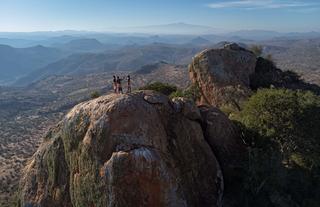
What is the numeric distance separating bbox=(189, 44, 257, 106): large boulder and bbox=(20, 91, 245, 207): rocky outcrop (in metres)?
14.0

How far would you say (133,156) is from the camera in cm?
2036

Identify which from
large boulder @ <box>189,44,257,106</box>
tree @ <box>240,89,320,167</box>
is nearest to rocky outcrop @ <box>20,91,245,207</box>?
tree @ <box>240,89,320,167</box>

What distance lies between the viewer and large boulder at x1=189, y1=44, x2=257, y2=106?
4075 centimetres

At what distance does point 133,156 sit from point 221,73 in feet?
78.2

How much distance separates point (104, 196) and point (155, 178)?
9.77ft

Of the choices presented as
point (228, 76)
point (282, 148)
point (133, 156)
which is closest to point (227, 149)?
point (282, 148)

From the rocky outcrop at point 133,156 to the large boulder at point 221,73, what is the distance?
1402cm

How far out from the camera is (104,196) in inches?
805

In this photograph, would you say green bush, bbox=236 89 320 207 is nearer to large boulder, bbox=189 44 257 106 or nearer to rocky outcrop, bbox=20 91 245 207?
rocky outcrop, bbox=20 91 245 207

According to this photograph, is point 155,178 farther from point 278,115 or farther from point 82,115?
point 278,115

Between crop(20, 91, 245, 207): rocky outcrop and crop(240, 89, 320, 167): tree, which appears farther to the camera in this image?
crop(240, 89, 320, 167): tree

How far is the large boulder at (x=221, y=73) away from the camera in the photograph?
40.8 m

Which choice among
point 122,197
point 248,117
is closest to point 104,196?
point 122,197

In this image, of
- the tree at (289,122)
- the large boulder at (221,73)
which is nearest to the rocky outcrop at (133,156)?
the tree at (289,122)
